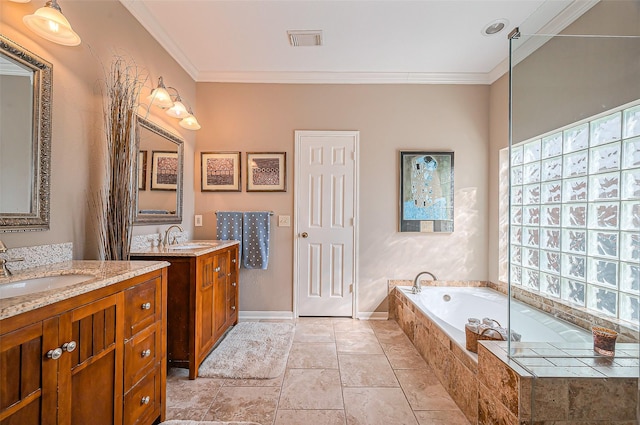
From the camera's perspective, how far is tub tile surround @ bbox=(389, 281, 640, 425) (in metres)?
1.16

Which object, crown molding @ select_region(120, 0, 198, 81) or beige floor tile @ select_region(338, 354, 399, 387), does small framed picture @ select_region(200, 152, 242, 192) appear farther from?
beige floor tile @ select_region(338, 354, 399, 387)

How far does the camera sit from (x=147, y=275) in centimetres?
134

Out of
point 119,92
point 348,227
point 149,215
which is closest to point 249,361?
point 149,215

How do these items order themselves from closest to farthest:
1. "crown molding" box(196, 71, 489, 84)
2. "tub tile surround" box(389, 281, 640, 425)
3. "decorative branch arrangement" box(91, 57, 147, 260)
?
"tub tile surround" box(389, 281, 640, 425)
"decorative branch arrangement" box(91, 57, 147, 260)
"crown molding" box(196, 71, 489, 84)

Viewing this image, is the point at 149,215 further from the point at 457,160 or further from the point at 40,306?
the point at 457,160

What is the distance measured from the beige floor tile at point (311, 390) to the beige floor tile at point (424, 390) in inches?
17.6

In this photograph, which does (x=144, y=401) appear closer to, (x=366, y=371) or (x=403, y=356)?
(x=366, y=371)

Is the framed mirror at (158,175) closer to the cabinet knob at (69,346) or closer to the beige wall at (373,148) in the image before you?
the beige wall at (373,148)

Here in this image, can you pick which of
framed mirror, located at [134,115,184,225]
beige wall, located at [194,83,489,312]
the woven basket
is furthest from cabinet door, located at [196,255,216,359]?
the woven basket

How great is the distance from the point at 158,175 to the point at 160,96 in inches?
25.2

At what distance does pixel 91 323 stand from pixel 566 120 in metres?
2.55

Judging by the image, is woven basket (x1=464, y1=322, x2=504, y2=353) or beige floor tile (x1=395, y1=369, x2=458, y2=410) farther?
beige floor tile (x1=395, y1=369, x2=458, y2=410)

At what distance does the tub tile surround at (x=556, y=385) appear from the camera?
1.16 meters

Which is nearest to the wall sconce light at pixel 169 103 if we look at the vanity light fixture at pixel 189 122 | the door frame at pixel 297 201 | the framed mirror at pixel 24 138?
the vanity light fixture at pixel 189 122
